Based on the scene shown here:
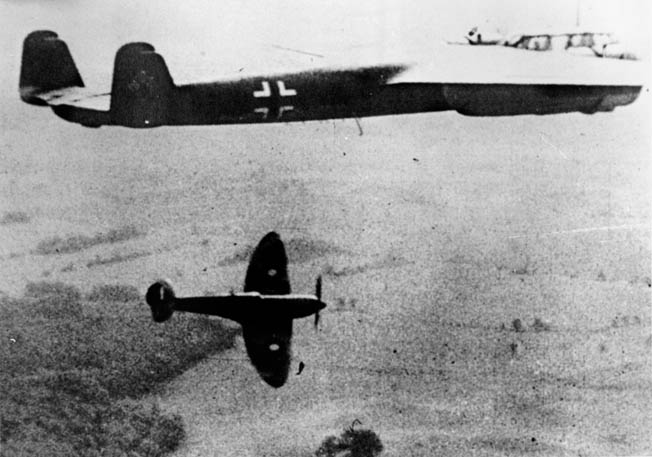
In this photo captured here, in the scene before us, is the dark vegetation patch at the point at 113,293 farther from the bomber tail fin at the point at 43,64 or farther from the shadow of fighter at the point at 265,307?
the bomber tail fin at the point at 43,64

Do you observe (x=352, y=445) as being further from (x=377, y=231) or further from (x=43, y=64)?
(x=43, y=64)

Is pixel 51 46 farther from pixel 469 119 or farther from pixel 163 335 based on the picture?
pixel 469 119

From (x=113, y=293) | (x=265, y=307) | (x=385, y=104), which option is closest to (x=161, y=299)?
(x=113, y=293)

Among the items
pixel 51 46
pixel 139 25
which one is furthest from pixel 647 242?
pixel 51 46

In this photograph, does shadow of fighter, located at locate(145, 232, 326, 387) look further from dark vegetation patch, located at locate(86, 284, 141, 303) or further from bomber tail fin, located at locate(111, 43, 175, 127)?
bomber tail fin, located at locate(111, 43, 175, 127)

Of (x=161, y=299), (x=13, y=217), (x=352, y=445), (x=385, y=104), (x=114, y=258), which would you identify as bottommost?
(x=352, y=445)

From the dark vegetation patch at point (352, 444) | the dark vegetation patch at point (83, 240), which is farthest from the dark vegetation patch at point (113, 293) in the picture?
the dark vegetation patch at point (352, 444)
